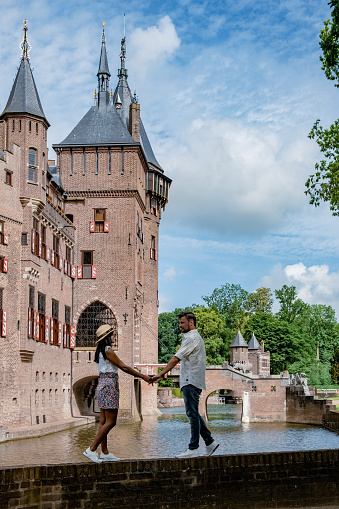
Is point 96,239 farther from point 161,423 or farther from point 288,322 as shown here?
point 288,322

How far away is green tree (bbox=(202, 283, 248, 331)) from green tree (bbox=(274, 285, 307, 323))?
4.59 meters

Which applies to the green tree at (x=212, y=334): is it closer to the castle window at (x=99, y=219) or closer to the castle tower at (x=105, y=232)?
the castle tower at (x=105, y=232)

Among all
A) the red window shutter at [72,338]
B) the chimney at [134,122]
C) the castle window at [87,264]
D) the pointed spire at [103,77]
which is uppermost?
the pointed spire at [103,77]

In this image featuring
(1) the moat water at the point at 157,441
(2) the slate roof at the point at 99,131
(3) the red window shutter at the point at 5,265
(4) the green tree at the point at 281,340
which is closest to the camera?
(1) the moat water at the point at 157,441

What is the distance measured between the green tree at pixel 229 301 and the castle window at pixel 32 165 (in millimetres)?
57677

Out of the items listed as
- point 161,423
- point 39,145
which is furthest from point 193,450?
point 161,423

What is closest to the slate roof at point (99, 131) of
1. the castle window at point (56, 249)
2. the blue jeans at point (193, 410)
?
the castle window at point (56, 249)

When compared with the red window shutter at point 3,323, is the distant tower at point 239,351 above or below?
below

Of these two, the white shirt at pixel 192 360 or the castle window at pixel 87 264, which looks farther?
the castle window at pixel 87 264

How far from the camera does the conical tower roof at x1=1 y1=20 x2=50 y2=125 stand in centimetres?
2920

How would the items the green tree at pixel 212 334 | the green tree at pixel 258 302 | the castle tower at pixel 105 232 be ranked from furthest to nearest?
the green tree at pixel 258 302
the green tree at pixel 212 334
the castle tower at pixel 105 232

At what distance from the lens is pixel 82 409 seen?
38531 millimetres

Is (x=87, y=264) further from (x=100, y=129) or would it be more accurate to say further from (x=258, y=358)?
(x=258, y=358)

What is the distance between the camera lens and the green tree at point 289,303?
276 ft
